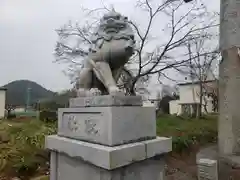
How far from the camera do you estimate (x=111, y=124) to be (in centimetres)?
191

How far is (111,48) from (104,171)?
1.26 metres

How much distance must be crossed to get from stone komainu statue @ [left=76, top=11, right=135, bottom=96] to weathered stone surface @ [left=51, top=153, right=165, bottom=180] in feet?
2.51

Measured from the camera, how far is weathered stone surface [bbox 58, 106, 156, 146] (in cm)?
195

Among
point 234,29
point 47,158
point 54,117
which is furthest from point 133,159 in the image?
point 54,117

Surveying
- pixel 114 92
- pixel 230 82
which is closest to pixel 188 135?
pixel 230 82

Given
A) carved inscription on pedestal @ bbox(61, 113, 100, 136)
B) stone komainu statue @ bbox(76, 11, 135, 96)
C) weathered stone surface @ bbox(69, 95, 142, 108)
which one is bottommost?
carved inscription on pedestal @ bbox(61, 113, 100, 136)

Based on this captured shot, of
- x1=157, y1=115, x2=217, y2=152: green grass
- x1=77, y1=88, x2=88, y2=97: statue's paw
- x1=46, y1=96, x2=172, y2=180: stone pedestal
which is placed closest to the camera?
x1=46, y1=96, x2=172, y2=180: stone pedestal

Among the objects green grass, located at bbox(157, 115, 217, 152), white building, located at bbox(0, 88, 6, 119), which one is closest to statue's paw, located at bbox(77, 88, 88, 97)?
green grass, located at bbox(157, 115, 217, 152)

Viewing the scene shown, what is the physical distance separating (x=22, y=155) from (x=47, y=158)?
0.57m

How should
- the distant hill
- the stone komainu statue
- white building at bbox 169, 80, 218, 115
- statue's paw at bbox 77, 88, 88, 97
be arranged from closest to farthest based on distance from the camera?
the stone komainu statue
statue's paw at bbox 77, 88, 88, 97
white building at bbox 169, 80, 218, 115
the distant hill

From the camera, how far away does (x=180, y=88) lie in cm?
2303

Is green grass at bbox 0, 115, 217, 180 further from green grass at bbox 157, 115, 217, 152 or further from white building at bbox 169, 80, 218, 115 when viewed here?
white building at bbox 169, 80, 218, 115

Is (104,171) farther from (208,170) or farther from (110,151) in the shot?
(208,170)

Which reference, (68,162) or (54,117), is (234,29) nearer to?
(68,162)
